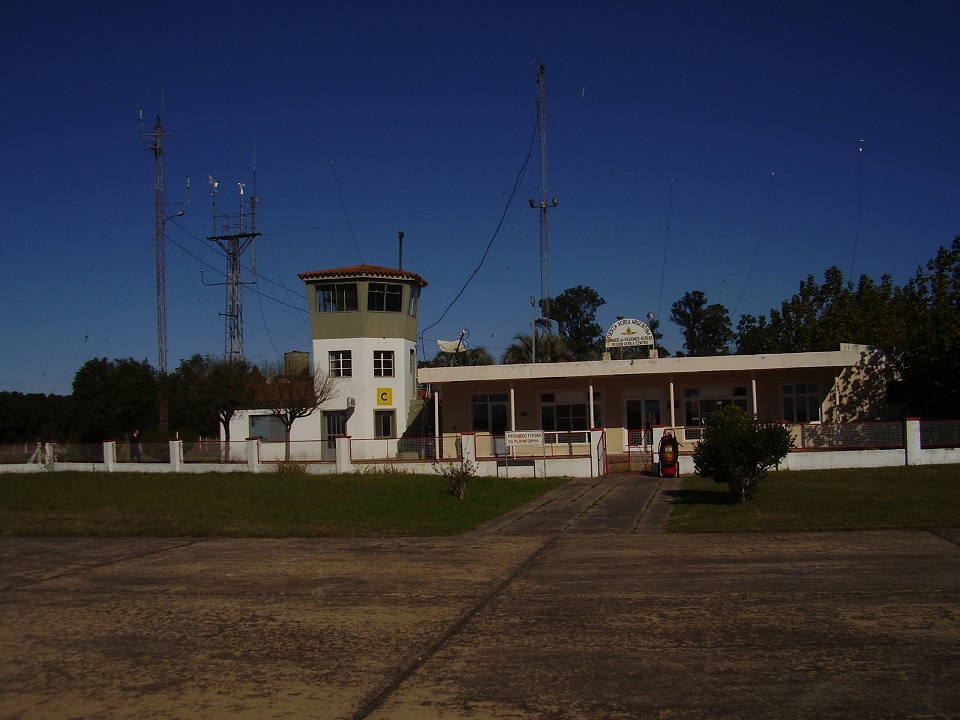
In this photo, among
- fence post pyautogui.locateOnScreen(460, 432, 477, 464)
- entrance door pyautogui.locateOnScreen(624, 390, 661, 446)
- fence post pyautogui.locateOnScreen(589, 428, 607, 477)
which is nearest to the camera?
fence post pyautogui.locateOnScreen(589, 428, 607, 477)

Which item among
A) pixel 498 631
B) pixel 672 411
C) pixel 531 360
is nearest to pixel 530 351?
pixel 531 360

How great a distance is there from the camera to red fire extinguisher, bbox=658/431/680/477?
78.9 feet

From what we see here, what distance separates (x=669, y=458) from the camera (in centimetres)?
2406

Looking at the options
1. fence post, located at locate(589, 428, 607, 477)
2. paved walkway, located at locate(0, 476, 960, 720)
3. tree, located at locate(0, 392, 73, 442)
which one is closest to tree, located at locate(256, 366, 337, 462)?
fence post, located at locate(589, 428, 607, 477)

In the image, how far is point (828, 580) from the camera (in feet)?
31.1

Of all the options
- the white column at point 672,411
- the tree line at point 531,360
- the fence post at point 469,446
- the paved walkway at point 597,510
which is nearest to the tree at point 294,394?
the tree line at point 531,360

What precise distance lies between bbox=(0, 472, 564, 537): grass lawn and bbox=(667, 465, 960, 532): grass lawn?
4239 millimetres

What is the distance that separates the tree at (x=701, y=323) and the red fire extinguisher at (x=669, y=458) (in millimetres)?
65604

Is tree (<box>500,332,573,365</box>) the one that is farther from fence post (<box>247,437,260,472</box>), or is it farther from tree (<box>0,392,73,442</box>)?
tree (<box>0,392,73,442</box>)

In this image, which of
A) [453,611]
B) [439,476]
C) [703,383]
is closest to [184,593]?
[453,611]

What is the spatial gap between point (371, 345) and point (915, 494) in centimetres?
2292

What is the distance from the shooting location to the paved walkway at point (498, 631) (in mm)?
6004

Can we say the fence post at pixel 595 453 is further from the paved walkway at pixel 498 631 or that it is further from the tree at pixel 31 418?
the tree at pixel 31 418

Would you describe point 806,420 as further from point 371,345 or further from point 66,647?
point 66,647
